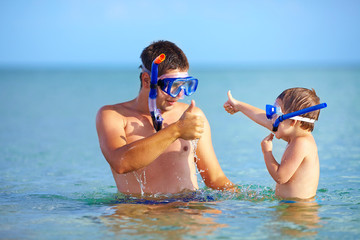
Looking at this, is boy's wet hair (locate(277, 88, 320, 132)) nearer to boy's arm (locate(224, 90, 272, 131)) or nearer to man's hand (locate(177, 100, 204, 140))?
boy's arm (locate(224, 90, 272, 131))

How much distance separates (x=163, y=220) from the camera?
4.02m

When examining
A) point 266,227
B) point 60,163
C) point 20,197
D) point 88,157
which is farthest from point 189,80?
point 88,157

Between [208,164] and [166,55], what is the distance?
1.05 metres

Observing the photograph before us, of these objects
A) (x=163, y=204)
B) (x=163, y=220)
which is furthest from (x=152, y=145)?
(x=163, y=204)

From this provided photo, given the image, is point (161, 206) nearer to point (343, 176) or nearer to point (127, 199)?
point (127, 199)

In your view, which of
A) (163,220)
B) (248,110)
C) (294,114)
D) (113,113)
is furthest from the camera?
(248,110)

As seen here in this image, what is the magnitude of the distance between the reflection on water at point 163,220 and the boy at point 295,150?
0.56 meters

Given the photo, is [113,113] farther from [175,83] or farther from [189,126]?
[189,126]

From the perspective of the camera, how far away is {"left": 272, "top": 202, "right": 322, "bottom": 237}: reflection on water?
12.5 feet

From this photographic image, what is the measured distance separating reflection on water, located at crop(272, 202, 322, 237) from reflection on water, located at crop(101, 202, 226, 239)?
1.45 ft

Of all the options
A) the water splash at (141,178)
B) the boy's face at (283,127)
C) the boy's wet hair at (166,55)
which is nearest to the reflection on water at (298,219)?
the boy's face at (283,127)

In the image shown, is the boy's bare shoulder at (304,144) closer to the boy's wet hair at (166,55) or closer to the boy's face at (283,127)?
the boy's face at (283,127)

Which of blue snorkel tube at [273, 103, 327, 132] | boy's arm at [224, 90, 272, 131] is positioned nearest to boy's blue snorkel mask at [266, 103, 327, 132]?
blue snorkel tube at [273, 103, 327, 132]

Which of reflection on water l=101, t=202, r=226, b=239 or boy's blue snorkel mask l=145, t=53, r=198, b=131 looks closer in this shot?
reflection on water l=101, t=202, r=226, b=239
